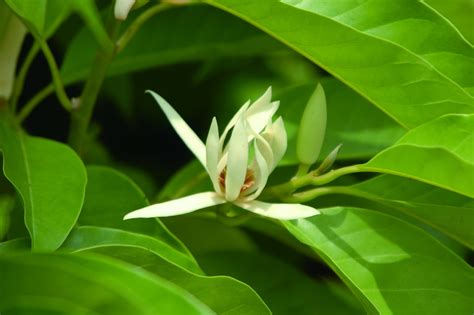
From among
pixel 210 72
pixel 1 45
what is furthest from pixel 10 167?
pixel 210 72

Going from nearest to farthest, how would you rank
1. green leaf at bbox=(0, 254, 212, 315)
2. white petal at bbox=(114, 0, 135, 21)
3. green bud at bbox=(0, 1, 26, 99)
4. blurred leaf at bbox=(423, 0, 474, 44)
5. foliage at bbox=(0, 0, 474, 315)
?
1. green leaf at bbox=(0, 254, 212, 315)
2. foliage at bbox=(0, 0, 474, 315)
3. white petal at bbox=(114, 0, 135, 21)
4. green bud at bbox=(0, 1, 26, 99)
5. blurred leaf at bbox=(423, 0, 474, 44)

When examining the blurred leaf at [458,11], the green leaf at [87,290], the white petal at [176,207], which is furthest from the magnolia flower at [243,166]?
the blurred leaf at [458,11]

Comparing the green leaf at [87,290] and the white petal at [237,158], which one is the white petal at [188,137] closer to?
the white petal at [237,158]

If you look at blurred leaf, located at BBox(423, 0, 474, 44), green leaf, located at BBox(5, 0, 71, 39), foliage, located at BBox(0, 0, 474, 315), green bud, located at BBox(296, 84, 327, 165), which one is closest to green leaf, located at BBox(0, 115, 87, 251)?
foliage, located at BBox(0, 0, 474, 315)

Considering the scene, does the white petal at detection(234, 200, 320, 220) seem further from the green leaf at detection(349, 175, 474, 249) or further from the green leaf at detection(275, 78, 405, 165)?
the green leaf at detection(275, 78, 405, 165)

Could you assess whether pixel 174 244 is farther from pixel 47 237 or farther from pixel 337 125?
pixel 337 125

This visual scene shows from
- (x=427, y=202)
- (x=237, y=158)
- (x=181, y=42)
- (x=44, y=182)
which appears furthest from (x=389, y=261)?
(x=181, y=42)
